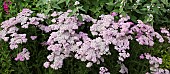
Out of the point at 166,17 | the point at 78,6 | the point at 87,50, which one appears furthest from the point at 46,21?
the point at 166,17

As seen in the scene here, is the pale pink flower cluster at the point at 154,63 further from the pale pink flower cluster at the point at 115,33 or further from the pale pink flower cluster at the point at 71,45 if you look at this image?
the pale pink flower cluster at the point at 71,45

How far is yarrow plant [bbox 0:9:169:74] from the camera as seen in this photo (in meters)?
3.14

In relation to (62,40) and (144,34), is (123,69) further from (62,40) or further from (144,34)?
(62,40)

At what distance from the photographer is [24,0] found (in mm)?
3953

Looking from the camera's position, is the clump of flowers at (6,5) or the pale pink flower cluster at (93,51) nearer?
the pale pink flower cluster at (93,51)

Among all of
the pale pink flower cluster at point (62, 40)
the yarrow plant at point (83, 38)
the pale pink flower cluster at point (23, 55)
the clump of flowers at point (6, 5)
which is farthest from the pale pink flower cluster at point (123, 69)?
the clump of flowers at point (6, 5)

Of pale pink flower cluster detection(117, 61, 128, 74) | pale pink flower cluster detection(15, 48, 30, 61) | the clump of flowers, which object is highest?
the clump of flowers

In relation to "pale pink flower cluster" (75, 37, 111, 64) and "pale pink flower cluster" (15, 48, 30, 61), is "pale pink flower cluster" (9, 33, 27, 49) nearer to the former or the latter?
"pale pink flower cluster" (15, 48, 30, 61)

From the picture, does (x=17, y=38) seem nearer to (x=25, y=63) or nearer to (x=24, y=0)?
(x=25, y=63)

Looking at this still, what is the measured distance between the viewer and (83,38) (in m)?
3.32

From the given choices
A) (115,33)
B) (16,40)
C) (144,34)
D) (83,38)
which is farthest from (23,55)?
(144,34)

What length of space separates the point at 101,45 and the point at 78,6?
68cm

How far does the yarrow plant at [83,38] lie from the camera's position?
314cm

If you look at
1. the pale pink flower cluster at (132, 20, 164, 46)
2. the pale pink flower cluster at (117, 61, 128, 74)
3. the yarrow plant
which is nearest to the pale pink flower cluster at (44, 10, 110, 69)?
the yarrow plant
